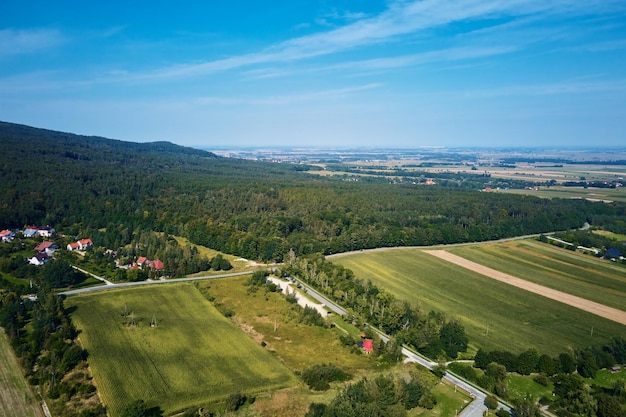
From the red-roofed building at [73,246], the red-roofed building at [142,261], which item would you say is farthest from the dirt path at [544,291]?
the red-roofed building at [73,246]

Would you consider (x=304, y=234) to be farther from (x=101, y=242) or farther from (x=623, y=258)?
(x=623, y=258)

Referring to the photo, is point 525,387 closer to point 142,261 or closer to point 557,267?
point 557,267

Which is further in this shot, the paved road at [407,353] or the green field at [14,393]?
the paved road at [407,353]

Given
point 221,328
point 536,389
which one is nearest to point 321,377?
point 221,328

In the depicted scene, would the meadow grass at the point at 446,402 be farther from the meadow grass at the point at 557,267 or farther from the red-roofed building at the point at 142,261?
the red-roofed building at the point at 142,261

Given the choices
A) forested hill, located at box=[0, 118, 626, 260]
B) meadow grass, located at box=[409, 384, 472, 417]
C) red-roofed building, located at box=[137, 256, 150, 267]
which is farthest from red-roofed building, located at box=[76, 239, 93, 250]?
meadow grass, located at box=[409, 384, 472, 417]

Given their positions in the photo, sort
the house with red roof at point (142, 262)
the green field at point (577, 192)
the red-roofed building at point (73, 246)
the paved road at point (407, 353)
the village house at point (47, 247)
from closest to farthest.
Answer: the paved road at point (407, 353) → the house with red roof at point (142, 262) → the village house at point (47, 247) → the red-roofed building at point (73, 246) → the green field at point (577, 192)

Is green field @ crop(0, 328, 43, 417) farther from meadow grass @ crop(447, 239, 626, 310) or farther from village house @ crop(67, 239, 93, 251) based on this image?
meadow grass @ crop(447, 239, 626, 310)
